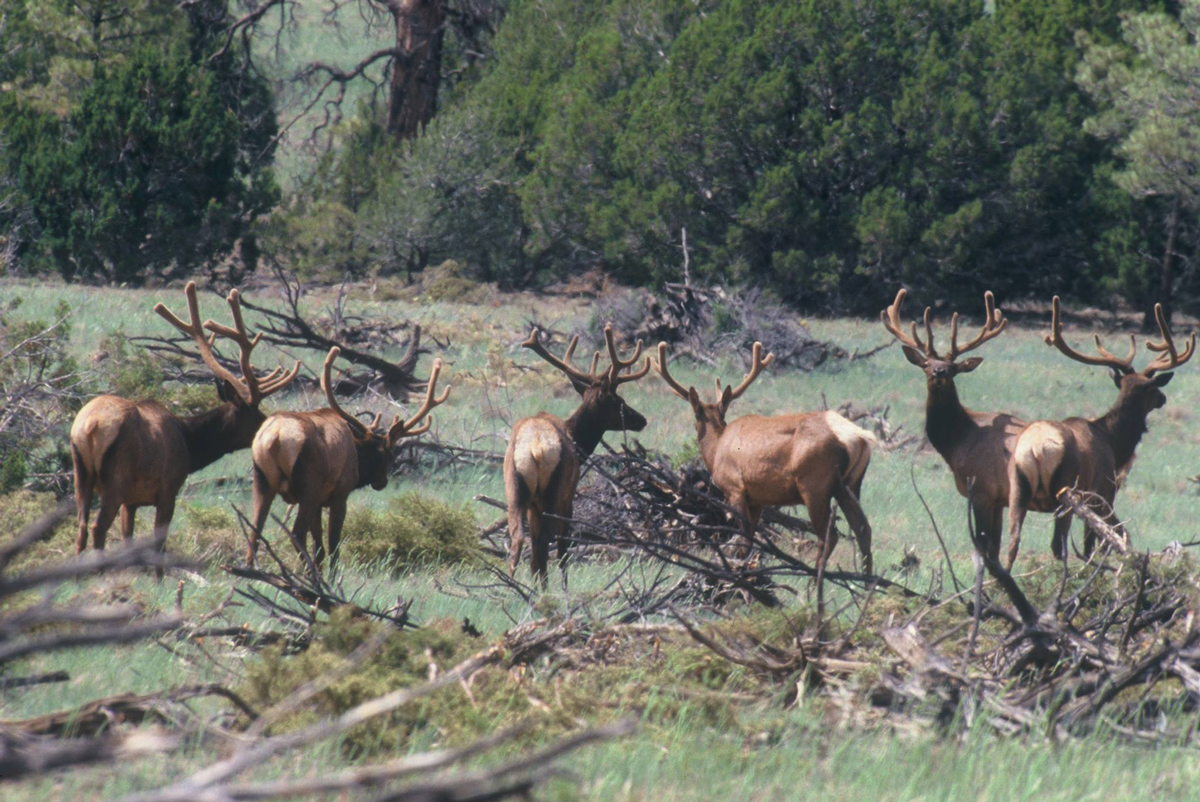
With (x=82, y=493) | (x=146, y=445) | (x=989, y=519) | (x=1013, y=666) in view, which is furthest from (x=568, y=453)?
(x=1013, y=666)

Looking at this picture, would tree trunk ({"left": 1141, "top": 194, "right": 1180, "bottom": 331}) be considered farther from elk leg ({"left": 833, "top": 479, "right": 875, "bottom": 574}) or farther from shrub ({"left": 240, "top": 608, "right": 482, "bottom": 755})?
shrub ({"left": 240, "top": 608, "right": 482, "bottom": 755})

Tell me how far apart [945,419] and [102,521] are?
19.2ft

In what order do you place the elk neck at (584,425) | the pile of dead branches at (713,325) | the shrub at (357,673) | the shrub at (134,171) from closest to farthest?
the shrub at (357,673) < the elk neck at (584,425) < the pile of dead branches at (713,325) < the shrub at (134,171)

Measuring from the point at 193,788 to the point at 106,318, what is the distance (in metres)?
19.1

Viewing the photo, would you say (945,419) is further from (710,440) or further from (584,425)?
(584,425)

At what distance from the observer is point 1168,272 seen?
3127 centimetres

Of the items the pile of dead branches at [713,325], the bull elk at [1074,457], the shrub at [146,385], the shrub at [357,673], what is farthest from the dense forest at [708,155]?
the shrub at [357,673]

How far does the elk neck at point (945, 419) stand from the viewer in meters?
9.80

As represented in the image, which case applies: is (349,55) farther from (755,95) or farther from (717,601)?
(717,601)

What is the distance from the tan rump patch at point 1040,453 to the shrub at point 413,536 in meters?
3.89

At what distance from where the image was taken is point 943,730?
467 cm

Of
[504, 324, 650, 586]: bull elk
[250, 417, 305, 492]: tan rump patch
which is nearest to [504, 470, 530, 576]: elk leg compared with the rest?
[504, 324, 650, 586]: bull elk

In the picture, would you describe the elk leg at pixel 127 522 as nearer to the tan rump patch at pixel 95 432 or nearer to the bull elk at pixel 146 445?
the bull elk at pixel 146 445

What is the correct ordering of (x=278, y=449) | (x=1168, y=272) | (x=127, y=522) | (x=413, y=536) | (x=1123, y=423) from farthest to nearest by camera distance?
(x=1168, y=272), (x=1123, y=423), (x=413, y=536), (x=127, y=522), (x=278, y=449)
